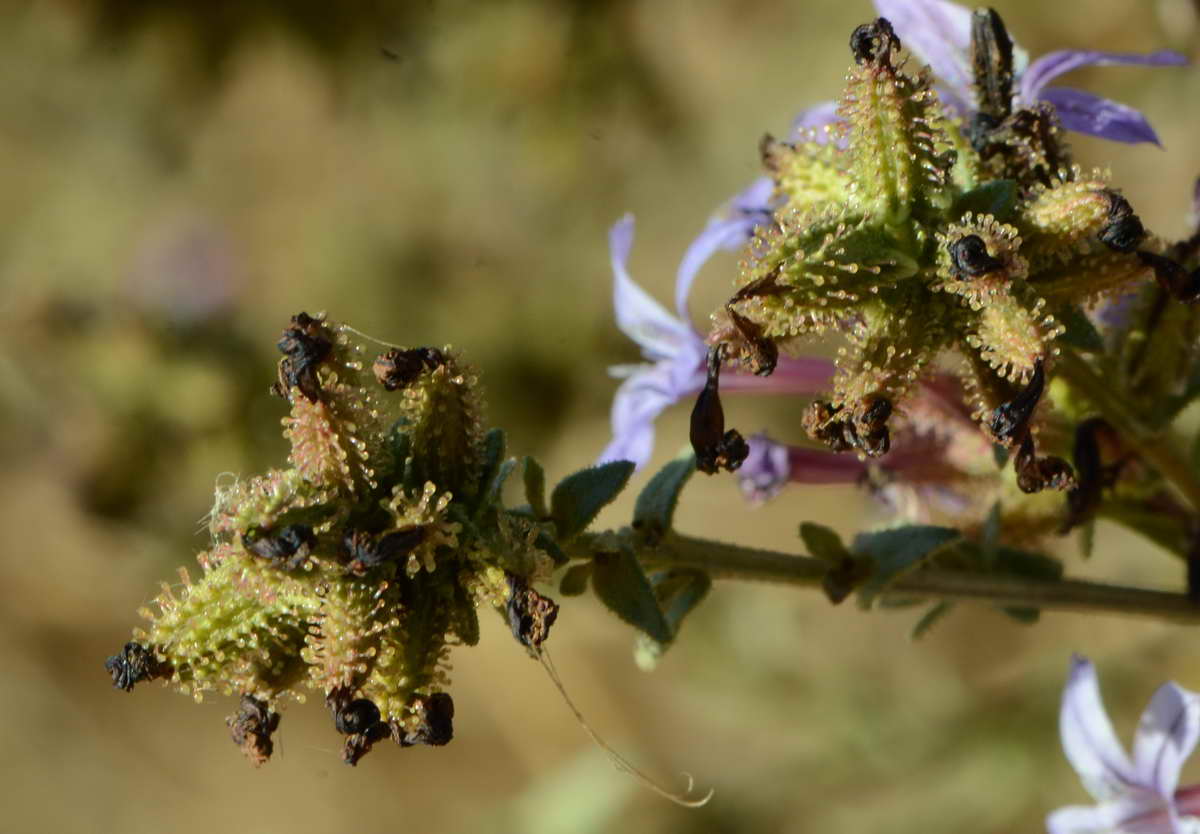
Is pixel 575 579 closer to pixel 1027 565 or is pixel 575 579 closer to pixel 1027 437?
pixel 1027 437

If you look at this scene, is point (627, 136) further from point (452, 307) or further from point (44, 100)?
point (44, 100)

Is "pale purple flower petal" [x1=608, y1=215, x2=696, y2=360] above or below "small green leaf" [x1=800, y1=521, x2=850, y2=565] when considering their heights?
above

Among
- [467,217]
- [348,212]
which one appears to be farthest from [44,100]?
[467,217]

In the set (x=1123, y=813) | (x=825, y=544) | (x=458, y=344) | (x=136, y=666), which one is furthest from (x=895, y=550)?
(x=458, y=344)

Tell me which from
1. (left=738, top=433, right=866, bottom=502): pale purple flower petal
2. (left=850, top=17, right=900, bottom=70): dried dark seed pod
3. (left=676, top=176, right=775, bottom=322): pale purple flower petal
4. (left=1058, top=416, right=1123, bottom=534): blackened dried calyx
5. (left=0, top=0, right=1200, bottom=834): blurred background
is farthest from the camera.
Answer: (left=0, top=0, right=1200, bottom=834): blurred background

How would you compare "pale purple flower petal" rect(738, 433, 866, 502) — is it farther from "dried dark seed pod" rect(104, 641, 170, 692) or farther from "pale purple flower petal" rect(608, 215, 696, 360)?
"dried dark seed pod" rect(104, 641, 170, 692)

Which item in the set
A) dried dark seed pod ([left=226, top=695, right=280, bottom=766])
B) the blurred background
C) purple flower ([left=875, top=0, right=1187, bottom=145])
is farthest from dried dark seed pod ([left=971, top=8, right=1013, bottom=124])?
the blurred background
